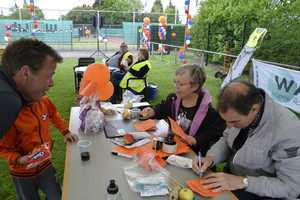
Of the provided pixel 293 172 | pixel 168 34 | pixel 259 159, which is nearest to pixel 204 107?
pixel 259 159

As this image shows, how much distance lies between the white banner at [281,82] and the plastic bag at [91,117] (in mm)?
3632

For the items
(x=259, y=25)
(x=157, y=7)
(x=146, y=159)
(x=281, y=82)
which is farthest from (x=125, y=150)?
(x=157, y=7)

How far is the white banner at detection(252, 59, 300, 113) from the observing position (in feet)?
12.9

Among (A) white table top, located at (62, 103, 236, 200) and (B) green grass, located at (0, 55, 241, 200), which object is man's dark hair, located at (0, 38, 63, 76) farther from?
(B) green grass, located at (0, 55, 241, 200)

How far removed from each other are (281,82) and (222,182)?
3787 mm

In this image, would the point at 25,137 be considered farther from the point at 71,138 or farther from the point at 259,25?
the point at 259,25

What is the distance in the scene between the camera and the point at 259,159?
1398mm

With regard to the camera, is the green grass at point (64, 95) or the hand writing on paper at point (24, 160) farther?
the green grass at point (64, 95)

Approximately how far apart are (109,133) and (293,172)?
4.59 feet

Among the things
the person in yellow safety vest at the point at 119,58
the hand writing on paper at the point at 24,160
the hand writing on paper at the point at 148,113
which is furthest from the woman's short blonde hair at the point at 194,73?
the person in yellow safety vest at the point at 119,58

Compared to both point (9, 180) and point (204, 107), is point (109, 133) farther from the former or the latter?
point (9, 180)

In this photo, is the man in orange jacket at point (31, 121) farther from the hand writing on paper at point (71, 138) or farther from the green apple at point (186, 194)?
the green apple at point (186, 194)

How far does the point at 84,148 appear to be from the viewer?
5.40 ft

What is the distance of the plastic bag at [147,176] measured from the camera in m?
1.23
